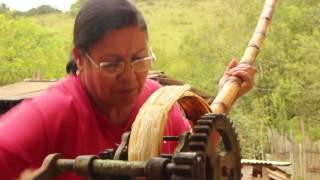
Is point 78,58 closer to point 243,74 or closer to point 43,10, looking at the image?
point 243,74

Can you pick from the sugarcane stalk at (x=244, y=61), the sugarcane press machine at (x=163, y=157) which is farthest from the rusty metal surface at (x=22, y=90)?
the sugarcane press machine at (x=163, y=157)

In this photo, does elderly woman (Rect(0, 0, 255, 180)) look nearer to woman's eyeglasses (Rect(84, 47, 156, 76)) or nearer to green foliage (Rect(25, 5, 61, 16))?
woman's eyeglasses (Rect(84, 47, 156, 76))

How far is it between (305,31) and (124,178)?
2104 centimetres

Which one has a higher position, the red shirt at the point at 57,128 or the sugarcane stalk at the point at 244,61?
the sugarcane stalk at the point at 244,61

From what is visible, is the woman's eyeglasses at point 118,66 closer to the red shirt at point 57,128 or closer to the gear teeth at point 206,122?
the red shirt at point 57,128

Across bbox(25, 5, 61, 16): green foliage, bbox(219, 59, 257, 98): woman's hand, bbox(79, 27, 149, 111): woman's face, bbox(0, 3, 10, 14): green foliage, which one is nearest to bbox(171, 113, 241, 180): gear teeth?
bbox(79, 27, 149, 111): woman's face

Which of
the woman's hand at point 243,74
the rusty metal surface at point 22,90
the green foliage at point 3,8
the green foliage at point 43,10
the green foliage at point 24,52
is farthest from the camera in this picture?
the green foliage at point 43,10

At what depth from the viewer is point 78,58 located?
1.24 metres

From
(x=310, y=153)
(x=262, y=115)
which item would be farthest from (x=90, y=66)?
(x=262, y=115)

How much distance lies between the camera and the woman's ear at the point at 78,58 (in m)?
1.22

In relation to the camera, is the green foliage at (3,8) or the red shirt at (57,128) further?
the green foliage at (3,8)

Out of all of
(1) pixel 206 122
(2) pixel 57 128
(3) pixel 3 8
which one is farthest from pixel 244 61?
(3) pixel 3 8

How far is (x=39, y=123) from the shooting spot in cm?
117

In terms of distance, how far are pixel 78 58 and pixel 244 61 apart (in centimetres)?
47
